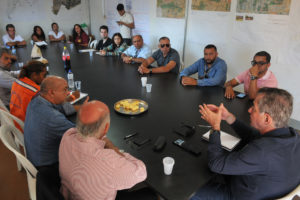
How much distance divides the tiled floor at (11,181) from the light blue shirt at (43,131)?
2.64 ft

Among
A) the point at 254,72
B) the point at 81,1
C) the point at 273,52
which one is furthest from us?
the point at 81,1

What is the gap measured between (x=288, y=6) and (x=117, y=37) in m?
2.98

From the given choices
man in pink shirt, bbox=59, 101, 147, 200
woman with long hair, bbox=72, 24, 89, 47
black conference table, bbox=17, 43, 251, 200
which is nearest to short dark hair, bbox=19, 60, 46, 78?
black conference table, bbox=17, 43, 251, 200

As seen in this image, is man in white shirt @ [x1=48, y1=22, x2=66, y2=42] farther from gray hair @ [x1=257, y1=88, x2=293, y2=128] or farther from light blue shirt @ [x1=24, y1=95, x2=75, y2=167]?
gray hair @ [x1=257, y1=88, x2=293, y2=128]

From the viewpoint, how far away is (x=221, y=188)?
1398 millimetres

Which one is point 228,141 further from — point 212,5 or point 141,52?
point 212,5

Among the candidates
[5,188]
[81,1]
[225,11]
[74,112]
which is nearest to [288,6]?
[225,11]

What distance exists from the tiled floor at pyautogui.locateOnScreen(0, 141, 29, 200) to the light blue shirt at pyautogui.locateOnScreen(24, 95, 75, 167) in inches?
31.6

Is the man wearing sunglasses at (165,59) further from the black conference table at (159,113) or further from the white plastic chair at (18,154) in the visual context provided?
the white plastic chair at (18,154)

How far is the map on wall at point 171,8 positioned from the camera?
14.8 ft

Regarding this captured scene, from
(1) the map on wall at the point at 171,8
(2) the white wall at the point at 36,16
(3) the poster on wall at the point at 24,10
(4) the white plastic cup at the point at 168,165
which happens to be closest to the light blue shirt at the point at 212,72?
(4) the white plastic cup at the point at 168,165

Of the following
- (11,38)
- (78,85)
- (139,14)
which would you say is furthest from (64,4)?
(78,85)

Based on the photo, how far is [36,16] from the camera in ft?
21.8

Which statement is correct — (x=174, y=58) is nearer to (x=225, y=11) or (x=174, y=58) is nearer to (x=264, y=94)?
(x=225, y=11)
